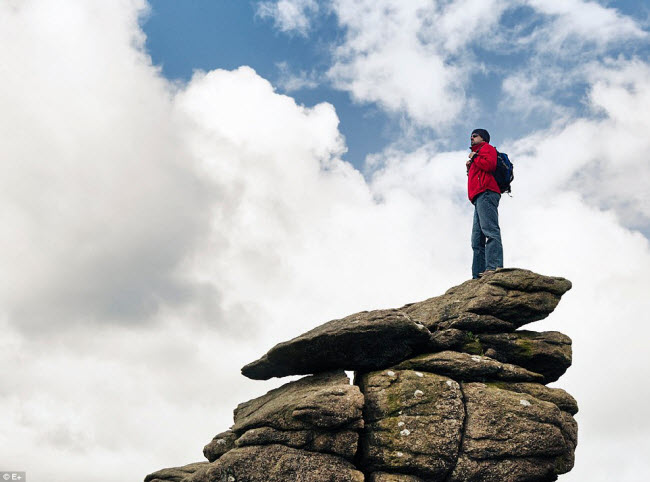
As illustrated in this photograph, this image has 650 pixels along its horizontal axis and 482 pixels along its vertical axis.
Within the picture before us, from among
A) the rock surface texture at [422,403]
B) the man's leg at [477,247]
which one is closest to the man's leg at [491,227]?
the man's leg at [477,247]

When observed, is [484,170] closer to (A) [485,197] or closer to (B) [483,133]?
(A) [485,197]

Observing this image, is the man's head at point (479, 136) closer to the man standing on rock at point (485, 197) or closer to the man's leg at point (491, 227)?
the man standing on rock at point (485, 197)

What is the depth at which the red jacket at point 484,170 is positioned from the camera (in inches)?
1101

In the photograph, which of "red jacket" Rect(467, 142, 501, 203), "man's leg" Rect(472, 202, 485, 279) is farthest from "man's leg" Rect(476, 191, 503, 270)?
"man's leg" Rect(472, 202, 485, 279)

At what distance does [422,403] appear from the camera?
21797mm

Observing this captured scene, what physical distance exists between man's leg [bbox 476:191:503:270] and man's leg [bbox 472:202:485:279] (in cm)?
86

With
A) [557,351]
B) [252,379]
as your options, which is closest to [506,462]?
[557,351]

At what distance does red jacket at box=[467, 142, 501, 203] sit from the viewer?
91.8 feet

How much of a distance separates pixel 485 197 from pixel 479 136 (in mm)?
3212

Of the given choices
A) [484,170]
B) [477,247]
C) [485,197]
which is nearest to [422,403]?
[477,247]

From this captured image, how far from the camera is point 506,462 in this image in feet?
69.5

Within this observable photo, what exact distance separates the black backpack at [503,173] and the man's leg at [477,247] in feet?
5.27

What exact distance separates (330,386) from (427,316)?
6410mm

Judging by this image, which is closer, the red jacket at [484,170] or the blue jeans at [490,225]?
the blue jeans at [490,225]
